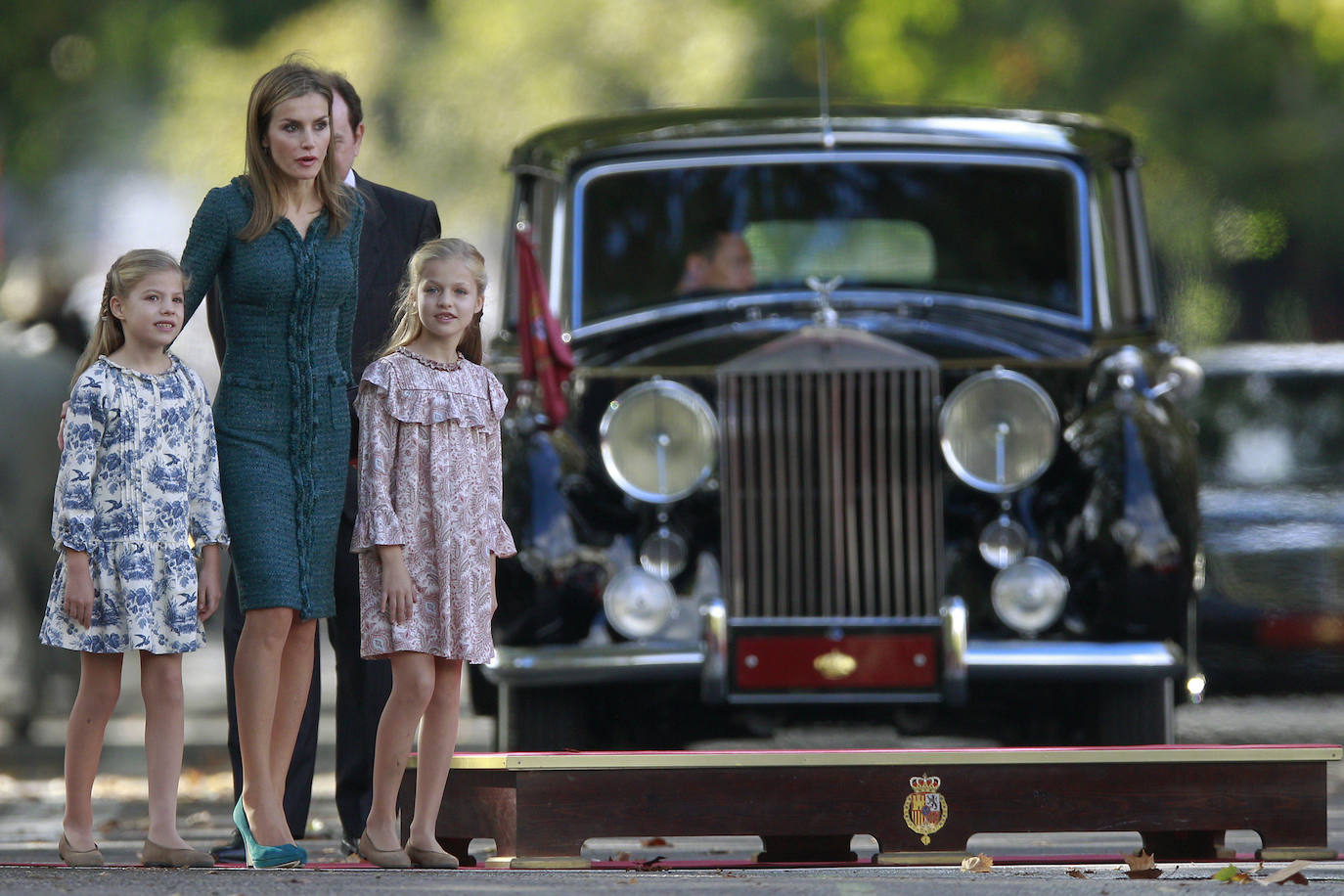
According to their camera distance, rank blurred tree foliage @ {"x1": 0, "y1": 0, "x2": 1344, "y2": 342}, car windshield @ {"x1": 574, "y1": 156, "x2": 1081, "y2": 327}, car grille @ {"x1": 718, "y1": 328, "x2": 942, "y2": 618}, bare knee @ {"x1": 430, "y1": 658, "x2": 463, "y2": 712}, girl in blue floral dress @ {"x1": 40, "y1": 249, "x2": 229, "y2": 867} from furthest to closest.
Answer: blurred tree foliage @ {"x1": 0, "y1": 0, "x2": 1344, "y2": 342}, car windshield @ {"x1": 574, "y1": 156, "x2": 1081, "y2": 327}, car grille @ {"x1": 718, "y1": 328, "x2": 942, "y2": 618}, bare knee @ {"x1": 430, "y1": 658, "x2": 463, "y2": 712}, girl in blue floral dress @ {"x1": 40, "y1": 249, "x2": 229, "y2": 867}

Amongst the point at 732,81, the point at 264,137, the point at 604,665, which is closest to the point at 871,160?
the point at 604,665

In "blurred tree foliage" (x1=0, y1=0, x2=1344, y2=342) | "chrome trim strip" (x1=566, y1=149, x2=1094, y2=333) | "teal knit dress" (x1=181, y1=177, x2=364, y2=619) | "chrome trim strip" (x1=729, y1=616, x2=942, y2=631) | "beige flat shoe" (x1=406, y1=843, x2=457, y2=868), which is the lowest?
"beige flat shoe" (x1=406, y1=843, x2=457, y2=868)

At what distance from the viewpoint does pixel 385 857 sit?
15.7 feet

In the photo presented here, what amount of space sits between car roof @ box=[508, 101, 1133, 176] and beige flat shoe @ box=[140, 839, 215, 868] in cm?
328

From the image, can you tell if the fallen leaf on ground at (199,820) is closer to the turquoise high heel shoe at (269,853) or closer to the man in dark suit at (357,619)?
the man in dark suit at (357,619)

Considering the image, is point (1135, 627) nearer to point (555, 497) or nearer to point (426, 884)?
point (555, 497)

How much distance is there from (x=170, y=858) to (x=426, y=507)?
0.91 metres

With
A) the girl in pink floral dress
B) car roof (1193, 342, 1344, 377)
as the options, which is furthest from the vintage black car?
car roof (1193, 342, 1344, 377)

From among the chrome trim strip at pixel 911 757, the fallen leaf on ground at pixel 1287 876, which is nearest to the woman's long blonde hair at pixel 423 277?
the chrome trim strip at pixel 911 757

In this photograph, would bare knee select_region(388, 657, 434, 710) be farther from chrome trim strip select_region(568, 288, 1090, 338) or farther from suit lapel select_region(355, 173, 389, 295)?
chrome trim strip select_region(568, 288, 1090, 338)

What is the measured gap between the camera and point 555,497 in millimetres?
6445

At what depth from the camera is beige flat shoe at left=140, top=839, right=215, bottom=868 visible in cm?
476

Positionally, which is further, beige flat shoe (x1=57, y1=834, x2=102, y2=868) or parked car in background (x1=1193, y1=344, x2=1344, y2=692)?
parked car in background (x1=1193, y1=344, x2=1344, y2=692)

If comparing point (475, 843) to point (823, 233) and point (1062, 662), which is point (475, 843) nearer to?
point (1062, 662)
